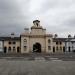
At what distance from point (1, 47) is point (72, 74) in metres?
92.4

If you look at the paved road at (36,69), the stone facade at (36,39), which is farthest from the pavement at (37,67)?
the stone facade at (36,39)

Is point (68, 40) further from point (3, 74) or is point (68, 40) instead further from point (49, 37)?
point (3, 74)

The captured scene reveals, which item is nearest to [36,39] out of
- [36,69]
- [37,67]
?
[37,67]

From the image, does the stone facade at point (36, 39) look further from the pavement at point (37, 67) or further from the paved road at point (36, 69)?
the paved road at point (36, 69)

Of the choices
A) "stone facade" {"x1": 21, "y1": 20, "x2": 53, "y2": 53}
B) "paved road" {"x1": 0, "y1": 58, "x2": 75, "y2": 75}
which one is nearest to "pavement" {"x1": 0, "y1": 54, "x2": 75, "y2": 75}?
"paved road" {"x1": 0, "y1": 58, "x2": 75, "y2": 75}

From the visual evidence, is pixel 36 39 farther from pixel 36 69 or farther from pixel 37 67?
pixel 36 69

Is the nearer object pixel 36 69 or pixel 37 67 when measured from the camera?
pixel 36 69

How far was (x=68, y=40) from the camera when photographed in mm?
114375

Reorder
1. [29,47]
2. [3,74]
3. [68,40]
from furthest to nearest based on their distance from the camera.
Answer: [68,40], [29,47], [3,74]

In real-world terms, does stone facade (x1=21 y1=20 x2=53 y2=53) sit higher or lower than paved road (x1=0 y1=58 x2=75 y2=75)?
higher

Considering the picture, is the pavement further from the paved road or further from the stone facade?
the stone facade

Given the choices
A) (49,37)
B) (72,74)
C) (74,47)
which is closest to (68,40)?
(74,47)

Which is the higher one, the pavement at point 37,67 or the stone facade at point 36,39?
the stone facade at point 36,39

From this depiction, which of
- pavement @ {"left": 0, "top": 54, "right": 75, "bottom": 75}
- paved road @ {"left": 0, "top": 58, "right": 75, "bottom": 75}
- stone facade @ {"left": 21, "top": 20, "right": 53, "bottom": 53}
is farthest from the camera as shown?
stone facade @ {"left": 21, "top": 20, "right": 53, "bottom": 53}
